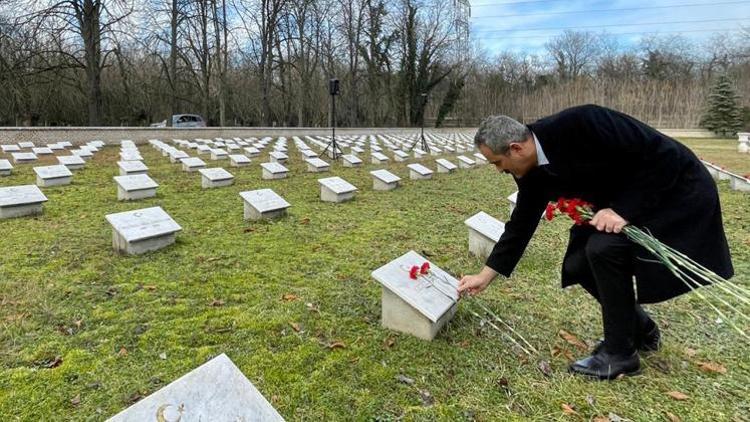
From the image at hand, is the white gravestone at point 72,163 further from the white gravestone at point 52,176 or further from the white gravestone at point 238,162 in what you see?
the white gravestone at point 238,162

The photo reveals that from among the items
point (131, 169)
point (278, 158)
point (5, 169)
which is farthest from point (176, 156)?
point (5, 169)

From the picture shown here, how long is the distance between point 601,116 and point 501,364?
1.45 meters

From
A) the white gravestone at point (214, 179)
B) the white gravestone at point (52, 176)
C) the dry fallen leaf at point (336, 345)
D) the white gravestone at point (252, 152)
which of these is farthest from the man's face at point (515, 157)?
the white gravestone at point (252, 152)

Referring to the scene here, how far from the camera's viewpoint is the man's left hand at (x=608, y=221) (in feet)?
6.49

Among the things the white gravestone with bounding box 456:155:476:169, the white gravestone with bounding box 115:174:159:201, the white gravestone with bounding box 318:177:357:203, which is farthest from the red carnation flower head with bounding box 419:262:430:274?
the white gravestone with bounding box 456:155:476:169

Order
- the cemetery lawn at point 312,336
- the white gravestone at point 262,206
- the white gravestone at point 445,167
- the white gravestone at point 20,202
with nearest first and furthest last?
the cemetery lawn at point 312,336
the white gravestone at point 20,202
the white gravestone at point 262,206
the white gravestone at point 445,167

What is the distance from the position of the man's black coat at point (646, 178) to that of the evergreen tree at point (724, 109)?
3236 cm

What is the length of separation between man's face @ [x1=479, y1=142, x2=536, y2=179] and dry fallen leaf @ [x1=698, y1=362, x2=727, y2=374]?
161 centimetres

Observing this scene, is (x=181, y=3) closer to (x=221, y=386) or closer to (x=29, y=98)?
(x=29, y=98)

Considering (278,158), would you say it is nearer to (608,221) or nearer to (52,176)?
(52,176)

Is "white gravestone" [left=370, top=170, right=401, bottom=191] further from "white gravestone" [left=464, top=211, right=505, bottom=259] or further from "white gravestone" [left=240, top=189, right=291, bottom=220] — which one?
"white gravestone" [left=464, top=211, right=505, bottom=259]

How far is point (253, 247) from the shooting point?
4.75m

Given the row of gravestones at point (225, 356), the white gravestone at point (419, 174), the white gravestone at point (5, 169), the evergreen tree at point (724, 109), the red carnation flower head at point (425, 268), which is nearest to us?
the row of gravestones at point (225, 356)

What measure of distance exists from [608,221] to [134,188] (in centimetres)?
697
